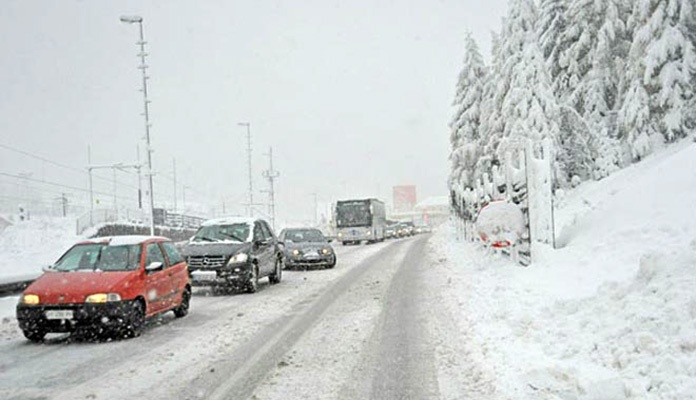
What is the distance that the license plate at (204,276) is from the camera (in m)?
14.6

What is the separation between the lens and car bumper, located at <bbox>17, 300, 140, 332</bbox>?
348 inches

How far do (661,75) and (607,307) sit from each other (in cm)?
2213

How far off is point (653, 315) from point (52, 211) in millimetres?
48170

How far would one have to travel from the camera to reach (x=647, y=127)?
27703 mm

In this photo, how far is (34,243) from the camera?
33.2 meters

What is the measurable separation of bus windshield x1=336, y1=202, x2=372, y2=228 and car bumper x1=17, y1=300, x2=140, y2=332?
39.6 meters

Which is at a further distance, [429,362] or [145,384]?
[429,362]

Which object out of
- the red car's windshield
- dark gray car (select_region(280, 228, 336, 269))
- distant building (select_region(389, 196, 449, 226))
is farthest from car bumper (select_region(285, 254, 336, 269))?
distant building (select_region(389, 196, 449, 226))

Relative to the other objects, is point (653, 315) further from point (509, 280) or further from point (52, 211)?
point (52, 211)

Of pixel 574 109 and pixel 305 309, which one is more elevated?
pixel 574 109

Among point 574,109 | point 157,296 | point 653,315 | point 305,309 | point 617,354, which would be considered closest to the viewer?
point 617,354

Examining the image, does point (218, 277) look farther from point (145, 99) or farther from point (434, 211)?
point (434, 211)

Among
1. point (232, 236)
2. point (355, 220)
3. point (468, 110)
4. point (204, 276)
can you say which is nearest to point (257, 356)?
point (204, 276)

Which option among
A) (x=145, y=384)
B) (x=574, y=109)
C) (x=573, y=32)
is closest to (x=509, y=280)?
(x=145, y=384)
